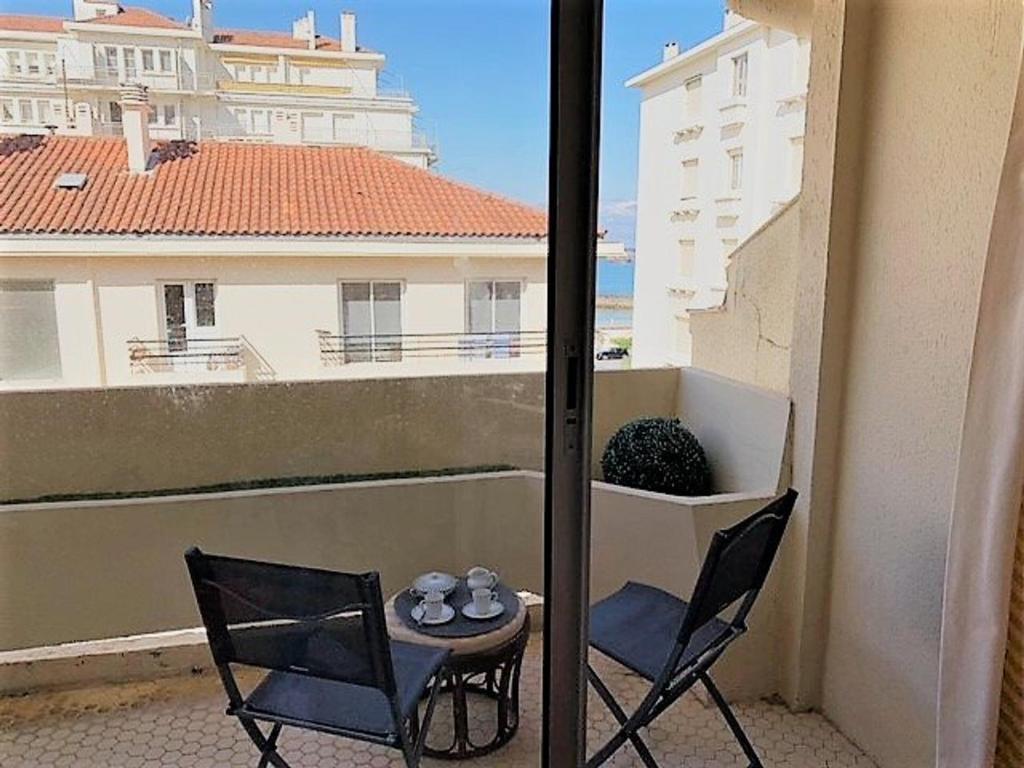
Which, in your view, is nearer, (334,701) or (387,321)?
(334,701)

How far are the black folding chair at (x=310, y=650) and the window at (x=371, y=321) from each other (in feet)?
1.98

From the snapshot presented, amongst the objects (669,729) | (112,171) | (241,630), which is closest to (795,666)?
(669,729)

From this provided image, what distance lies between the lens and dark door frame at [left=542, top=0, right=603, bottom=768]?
5.01 ft

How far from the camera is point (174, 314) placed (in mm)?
1846

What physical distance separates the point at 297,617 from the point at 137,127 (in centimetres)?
112

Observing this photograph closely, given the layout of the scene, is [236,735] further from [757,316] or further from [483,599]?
[757,316]

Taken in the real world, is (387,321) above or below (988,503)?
above

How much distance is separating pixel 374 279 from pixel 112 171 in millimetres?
609

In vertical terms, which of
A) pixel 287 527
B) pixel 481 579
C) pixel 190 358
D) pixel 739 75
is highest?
pixel 739 75

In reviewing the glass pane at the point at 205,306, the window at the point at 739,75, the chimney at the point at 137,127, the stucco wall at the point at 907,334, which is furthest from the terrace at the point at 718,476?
the chimney at the point at 137,127

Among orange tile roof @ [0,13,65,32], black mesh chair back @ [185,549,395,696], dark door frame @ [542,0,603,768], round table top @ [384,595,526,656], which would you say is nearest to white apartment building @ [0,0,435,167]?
orange tile roof @ [0,13,65,32]

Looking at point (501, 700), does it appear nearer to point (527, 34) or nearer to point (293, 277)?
point (293, 277)

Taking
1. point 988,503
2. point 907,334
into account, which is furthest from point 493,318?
point 988,503

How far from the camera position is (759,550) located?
196 centimetres
